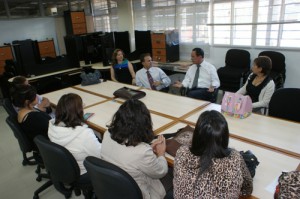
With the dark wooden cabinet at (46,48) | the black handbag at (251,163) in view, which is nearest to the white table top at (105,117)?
the black handbag at (251,163)

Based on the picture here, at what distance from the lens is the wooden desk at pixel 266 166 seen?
1.31m

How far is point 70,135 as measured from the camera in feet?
5.94

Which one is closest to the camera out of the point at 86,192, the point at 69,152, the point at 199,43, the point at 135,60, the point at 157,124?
the point at 69,152

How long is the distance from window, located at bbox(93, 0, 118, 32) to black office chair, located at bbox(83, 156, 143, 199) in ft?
18.5

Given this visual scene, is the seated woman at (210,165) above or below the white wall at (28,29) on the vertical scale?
below

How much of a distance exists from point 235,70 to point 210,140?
3.12m

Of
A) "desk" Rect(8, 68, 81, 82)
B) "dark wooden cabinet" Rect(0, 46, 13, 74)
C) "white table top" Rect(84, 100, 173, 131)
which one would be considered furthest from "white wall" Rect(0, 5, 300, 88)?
"white table top" Rect(84, 100, 173, 131)

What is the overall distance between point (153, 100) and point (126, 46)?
133 inches

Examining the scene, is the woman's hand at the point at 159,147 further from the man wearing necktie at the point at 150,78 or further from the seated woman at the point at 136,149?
the man wearing necktie at the point at 150,78

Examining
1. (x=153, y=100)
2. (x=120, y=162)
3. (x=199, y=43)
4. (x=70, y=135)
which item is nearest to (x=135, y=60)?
(x=199, y=43)

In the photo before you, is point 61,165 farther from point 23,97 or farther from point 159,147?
point 23,97

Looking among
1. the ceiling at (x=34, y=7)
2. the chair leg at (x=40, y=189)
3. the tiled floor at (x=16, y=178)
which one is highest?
the ceiling at (x=34, y=7)

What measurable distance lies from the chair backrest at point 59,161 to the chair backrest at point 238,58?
325cm

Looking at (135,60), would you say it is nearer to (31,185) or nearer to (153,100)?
(153,100)
